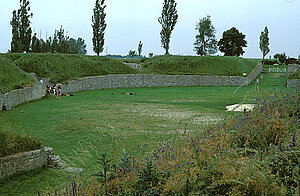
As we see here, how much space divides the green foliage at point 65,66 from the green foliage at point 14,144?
21.3 meters

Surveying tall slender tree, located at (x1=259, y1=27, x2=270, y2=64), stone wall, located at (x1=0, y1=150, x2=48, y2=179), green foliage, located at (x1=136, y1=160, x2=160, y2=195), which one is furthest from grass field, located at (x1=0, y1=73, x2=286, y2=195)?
tall slender tree, located at (x1=259, y1=27, x2=270, y2=64)

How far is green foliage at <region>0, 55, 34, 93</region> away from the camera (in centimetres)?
1836

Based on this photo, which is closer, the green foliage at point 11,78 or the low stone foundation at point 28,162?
the low stone foundation at point 28,162

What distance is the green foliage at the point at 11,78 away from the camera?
60.2ft

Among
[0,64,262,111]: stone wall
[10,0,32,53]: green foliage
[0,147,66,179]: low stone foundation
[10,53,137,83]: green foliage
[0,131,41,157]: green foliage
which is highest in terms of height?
[10,0,32,53]: green foliage

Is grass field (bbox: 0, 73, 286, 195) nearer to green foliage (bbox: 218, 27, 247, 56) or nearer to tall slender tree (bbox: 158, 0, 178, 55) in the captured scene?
tall slender tree (bbox: 158, 0, 178, 55)

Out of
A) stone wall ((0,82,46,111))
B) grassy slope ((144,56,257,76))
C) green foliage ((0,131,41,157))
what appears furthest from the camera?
grassy slope ((144,56,257,76))

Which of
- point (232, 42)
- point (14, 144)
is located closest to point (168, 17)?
point (232, 42)

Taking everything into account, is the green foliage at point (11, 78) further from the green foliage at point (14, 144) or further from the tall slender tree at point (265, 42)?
the tall slender tree at point (265, 42)

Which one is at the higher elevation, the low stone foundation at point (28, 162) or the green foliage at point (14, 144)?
the green foliage at point (14, 144)

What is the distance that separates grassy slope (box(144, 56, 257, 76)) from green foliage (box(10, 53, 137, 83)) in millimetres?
7066

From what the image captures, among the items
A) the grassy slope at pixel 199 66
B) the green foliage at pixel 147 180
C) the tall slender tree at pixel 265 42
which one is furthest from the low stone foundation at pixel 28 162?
the tall slender tree at pixel 265 42

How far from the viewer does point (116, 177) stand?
4.39 m

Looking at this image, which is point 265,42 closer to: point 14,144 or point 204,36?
point 204,36
